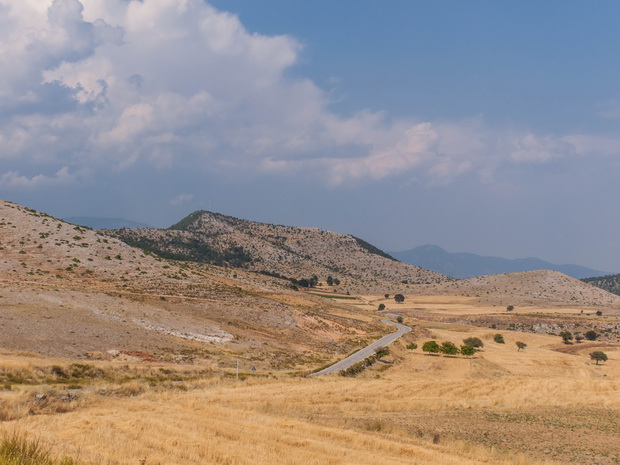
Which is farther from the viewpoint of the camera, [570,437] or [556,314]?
[556,314]

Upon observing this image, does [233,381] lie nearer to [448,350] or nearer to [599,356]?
[448,350]

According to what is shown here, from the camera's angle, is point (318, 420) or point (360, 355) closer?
point (318, 420)

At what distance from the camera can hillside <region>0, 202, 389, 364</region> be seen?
158 ft

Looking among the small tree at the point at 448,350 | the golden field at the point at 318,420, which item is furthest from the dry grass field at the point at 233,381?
the small tree at the point at 448,350

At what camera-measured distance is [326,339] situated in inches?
2928

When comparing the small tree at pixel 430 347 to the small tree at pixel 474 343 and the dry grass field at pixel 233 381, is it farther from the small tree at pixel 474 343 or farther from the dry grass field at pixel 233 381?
the small tree at pixel 474 343

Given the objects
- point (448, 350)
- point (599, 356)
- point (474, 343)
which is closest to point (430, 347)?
point (448, 350)

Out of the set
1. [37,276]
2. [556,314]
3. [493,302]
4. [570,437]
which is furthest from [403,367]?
[493,302]

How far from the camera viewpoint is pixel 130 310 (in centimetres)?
6097

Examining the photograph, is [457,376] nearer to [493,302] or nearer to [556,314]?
[556,314]

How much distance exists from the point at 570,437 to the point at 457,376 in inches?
Result: 1261

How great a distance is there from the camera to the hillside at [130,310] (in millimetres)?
48125

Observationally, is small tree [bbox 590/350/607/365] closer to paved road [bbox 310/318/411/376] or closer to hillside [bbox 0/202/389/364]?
paved road [bbox 310/318/411/376]

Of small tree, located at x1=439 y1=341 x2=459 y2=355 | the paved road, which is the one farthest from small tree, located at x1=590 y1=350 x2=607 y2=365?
the paved road
